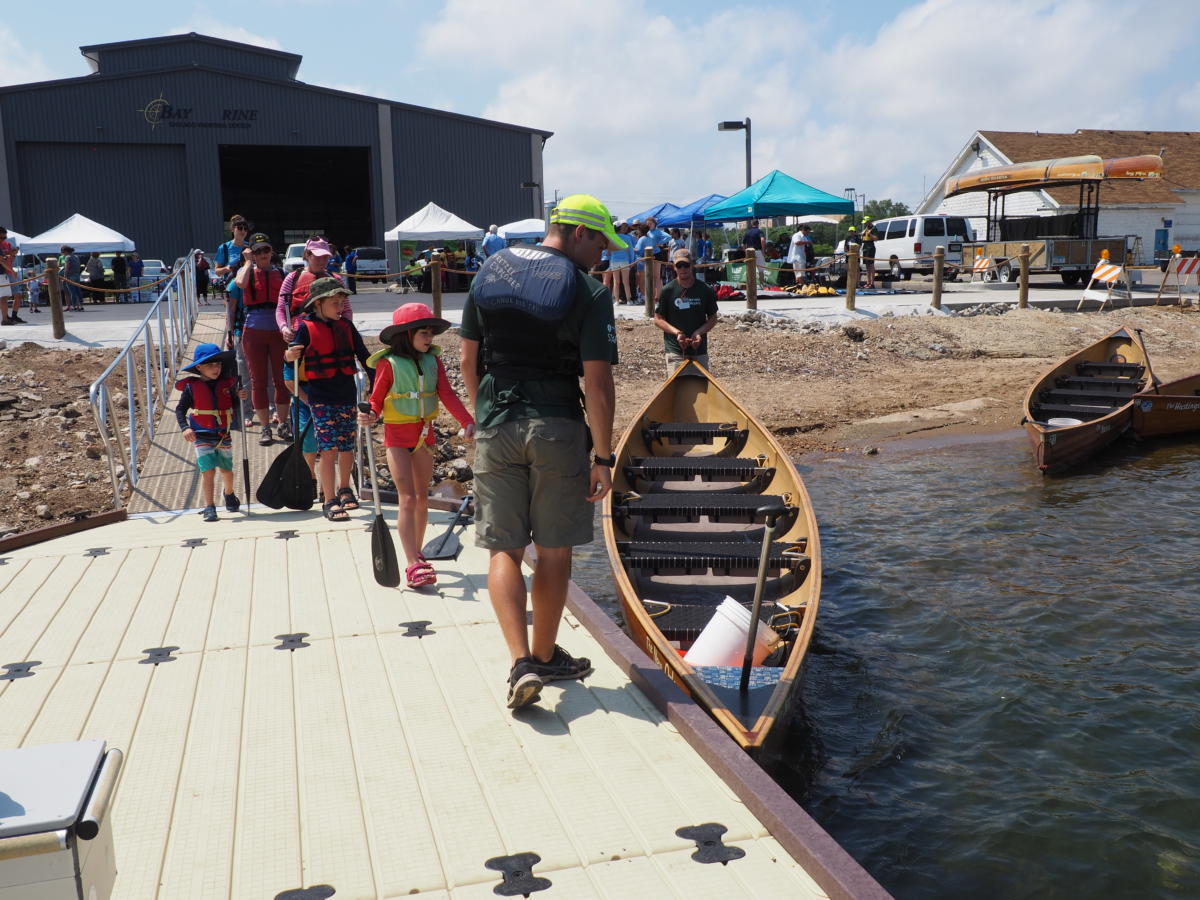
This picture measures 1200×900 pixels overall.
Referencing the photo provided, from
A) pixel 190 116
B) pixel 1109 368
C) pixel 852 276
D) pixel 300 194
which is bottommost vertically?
pixel 1109 368

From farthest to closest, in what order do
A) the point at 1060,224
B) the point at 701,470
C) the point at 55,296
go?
the point at 1060,224
the point at 55,296
the point at 701,470

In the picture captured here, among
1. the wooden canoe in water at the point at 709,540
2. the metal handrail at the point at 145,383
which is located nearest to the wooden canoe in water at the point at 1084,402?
the wooden canoe in water at the point at 709,540

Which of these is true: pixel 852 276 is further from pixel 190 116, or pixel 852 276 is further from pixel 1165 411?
pixel 190 116

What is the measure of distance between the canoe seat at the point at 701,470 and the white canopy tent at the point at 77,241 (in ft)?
64.7

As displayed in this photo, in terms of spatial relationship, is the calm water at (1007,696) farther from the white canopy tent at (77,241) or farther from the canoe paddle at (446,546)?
the white canopy tent at (77,241)

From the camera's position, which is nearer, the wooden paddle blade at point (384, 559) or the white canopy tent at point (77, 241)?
the wooden paddle blade at point (384, 559)

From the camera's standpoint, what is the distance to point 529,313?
3.56m

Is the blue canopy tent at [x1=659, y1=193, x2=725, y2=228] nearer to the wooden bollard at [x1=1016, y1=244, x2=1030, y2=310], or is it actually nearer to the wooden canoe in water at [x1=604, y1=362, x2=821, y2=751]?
the wooden bollard at [x1=1016, y1=244, x2=1030, y2=310]

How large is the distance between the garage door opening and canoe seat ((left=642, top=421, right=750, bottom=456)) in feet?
92.9

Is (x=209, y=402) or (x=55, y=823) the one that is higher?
(x=209, y=402)

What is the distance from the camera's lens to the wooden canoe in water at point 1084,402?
11.2m

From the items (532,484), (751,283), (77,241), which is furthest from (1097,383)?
(77,241)

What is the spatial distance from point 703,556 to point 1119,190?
1409 inches

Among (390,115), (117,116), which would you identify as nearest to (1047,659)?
(390,115)
